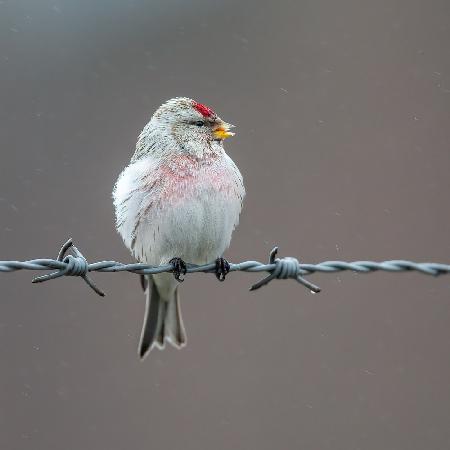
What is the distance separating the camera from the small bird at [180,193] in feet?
13.8

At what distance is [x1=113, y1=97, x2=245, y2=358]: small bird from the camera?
4.21m

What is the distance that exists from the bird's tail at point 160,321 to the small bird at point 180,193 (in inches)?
17.0

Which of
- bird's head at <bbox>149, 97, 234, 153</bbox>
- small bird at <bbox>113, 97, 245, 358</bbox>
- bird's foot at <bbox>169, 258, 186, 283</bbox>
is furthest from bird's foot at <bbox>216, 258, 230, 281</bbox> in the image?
bird's head at <bbox>149, 97, 234, 153</bbox>

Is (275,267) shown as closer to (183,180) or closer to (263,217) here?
(183,180)

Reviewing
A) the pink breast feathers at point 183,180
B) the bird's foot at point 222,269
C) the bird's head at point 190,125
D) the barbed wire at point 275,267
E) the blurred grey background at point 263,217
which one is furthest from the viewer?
the blurred grey background at point 263,217

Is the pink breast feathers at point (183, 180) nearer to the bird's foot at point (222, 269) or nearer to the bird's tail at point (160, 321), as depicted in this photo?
the bird's foot at point (222, 269)

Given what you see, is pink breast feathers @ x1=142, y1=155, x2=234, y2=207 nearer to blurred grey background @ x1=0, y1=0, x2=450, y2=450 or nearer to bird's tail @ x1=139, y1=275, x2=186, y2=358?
bird's tail @ x1=139, y1=275, x2=186, y2=358

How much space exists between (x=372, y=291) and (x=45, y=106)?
3.77m

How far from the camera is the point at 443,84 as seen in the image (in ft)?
30.3

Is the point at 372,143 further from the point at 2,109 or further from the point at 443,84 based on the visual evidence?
the point at 2,109

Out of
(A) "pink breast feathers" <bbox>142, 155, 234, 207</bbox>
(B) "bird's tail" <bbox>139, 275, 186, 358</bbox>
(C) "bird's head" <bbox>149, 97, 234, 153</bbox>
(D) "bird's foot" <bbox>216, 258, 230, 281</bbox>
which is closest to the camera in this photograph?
(D) "bird's foot" <bbox>216, 258, 230, 281</bbox>

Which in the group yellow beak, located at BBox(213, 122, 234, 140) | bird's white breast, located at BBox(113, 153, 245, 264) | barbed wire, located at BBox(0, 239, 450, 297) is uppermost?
yellow beak, located at BBox(213, 122, 234, 140)

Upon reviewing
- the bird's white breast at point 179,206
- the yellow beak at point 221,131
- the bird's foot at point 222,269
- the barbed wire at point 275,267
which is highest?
the yellow beak at point 221,131

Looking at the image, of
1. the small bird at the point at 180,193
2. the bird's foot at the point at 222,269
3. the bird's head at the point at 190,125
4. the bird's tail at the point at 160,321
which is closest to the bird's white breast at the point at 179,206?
the small bird at the point at 180,193
